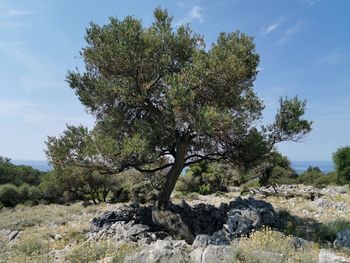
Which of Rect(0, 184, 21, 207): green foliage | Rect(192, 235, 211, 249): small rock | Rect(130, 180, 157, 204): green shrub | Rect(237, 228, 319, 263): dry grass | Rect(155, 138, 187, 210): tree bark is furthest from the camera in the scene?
Rect(0, 184, 21, 207): green foliage

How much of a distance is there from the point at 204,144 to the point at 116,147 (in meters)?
3.58

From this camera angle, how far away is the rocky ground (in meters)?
6.34

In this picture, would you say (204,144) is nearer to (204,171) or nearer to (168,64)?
(168,64)

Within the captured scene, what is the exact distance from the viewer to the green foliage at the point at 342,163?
85.3ft

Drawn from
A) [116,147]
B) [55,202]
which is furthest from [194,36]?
[55,202]

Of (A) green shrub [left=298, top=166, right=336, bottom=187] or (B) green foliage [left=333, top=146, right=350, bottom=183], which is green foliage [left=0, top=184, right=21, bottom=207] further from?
(B) green foliage [left=333, top=146, right=350, bottom=183]

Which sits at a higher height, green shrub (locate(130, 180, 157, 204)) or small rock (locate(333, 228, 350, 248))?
green shrub (locate(130, 180, 157, 204))

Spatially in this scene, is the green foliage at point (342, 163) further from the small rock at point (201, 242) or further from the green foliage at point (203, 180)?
the small rock at point (201, 242)

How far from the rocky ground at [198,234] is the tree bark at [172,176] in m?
0.53

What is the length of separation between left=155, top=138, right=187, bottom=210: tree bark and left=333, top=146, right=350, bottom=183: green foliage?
59.8 ft

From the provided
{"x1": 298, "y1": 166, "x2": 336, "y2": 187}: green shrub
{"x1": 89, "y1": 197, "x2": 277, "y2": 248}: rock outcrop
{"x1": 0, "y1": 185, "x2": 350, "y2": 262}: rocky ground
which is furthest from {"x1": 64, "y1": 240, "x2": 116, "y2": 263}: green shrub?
{"x1": 298, "y1": 166, "x2": 336, "y2": 187}: green shrub

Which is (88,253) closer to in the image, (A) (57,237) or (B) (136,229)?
(B) (136,229)

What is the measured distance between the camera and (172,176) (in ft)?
39.8

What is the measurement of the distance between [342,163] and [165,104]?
19.6 meters
